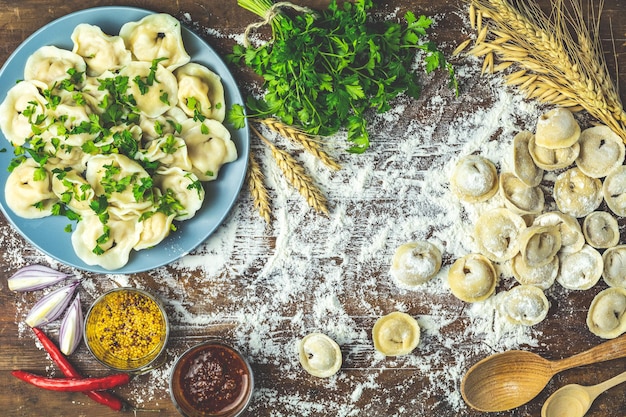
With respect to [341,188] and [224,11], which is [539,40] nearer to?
[341,188]

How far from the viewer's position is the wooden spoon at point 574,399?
2.78m

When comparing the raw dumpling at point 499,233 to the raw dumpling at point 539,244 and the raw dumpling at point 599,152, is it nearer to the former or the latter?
the raw dumpling at point 539,244

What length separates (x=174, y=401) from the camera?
8.33 ft

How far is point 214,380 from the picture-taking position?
2592mm

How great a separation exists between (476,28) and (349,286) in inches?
52.3

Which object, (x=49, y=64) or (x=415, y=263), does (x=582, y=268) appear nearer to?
(x=415, y=263)

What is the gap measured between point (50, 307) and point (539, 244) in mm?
2226

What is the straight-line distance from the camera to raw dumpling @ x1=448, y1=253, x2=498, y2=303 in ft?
8.79

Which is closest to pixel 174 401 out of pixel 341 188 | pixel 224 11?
pixel 341 188

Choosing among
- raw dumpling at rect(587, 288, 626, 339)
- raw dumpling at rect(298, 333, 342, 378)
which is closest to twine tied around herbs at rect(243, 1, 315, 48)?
raw dumpling at rect(298, 333, 342, 378)

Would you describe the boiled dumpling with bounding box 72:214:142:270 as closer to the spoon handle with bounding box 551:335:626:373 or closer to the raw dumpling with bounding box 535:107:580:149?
the raw dumpling with bounding box 535:107:580:149

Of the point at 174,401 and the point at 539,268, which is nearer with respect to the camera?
the point at 174,401

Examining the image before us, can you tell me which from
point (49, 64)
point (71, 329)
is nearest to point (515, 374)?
point (71, 329)

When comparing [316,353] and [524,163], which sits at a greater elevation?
[524,163]
